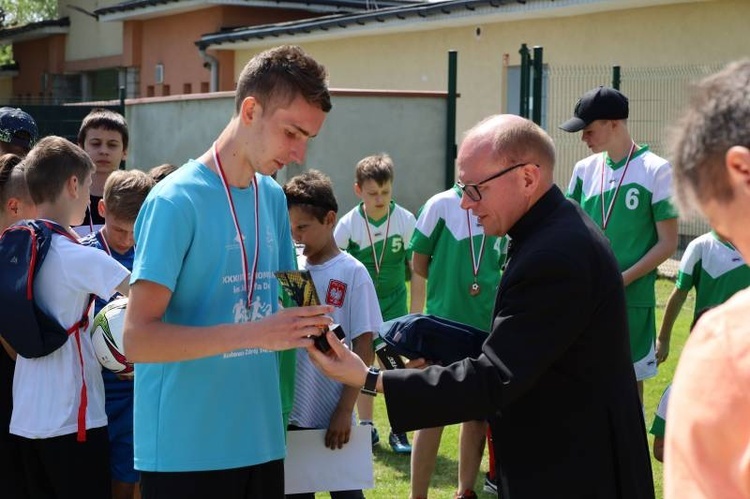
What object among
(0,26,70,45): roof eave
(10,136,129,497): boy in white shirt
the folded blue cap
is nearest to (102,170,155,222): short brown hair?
(10,136,129,497): boy in white shirt

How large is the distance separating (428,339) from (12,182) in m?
2.41

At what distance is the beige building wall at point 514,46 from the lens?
18312 mm

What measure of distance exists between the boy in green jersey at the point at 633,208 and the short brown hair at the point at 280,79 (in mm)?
3791

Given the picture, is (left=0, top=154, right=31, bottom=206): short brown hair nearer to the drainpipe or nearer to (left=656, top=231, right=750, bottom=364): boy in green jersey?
(left=656, top=231, right=750, bottom=364): boy in green jersey

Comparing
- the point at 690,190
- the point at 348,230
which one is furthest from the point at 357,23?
the point at 690,190

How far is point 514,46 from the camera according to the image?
21922mm

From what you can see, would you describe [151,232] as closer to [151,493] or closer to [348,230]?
[151,493]

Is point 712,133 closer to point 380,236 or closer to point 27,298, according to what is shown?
point 27,298

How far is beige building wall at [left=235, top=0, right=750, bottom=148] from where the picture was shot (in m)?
18.3

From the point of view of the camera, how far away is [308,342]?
11.3ft

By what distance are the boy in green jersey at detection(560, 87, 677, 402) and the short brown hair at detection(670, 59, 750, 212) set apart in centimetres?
499

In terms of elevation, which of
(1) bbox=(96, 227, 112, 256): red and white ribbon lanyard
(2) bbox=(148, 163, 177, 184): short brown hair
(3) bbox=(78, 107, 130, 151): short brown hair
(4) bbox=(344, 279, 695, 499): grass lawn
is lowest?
(4) bbox=(344, 279, 695, 499): grass lawn

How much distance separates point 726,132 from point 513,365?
5.22 ft

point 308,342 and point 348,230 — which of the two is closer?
point 308,342
